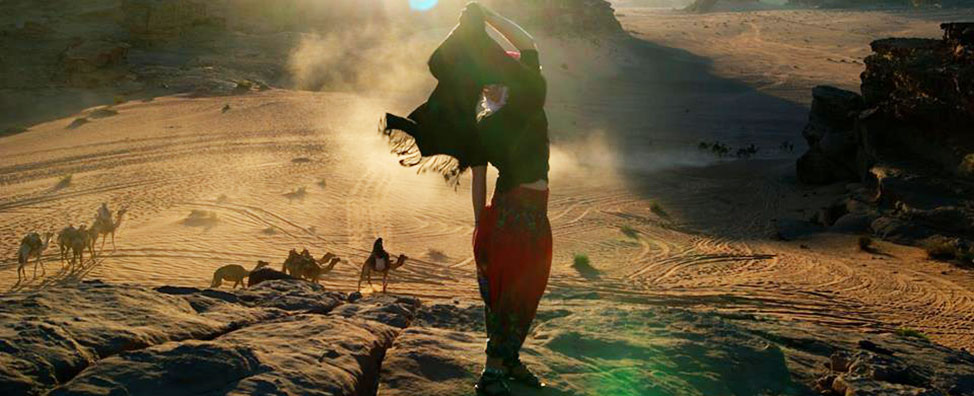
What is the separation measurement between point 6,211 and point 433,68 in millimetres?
15938

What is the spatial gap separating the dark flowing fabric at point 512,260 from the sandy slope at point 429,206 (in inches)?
309

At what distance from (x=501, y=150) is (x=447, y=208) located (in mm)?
14735

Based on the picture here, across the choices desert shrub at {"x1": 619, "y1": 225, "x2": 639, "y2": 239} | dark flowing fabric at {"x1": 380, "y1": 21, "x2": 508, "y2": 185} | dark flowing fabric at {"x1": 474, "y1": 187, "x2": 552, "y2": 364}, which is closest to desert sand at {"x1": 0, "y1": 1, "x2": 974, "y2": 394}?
desert shrub at {"x1": 619, "y1": 225, "x2": 639, "y2": 239}

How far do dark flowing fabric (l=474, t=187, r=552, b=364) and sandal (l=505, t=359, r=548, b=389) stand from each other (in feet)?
0.15

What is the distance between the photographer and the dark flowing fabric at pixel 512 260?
504 cm

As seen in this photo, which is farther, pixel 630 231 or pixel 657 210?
pixel 657 210

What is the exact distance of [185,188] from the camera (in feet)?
67.6

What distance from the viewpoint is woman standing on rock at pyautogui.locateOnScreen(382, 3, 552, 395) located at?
5.03 m

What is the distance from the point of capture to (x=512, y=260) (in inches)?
198

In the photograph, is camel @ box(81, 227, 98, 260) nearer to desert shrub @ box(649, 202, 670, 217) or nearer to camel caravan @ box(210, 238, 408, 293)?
camel caravan @ box(210, 238, 408, 293)

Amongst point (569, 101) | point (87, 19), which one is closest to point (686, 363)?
point (569, 101)

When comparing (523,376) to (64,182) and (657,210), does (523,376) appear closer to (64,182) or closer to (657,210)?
(657,210)

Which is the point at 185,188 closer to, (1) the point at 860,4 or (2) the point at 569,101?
(2) the point at 569,101

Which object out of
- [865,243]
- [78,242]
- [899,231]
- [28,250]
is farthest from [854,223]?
[28,250]
